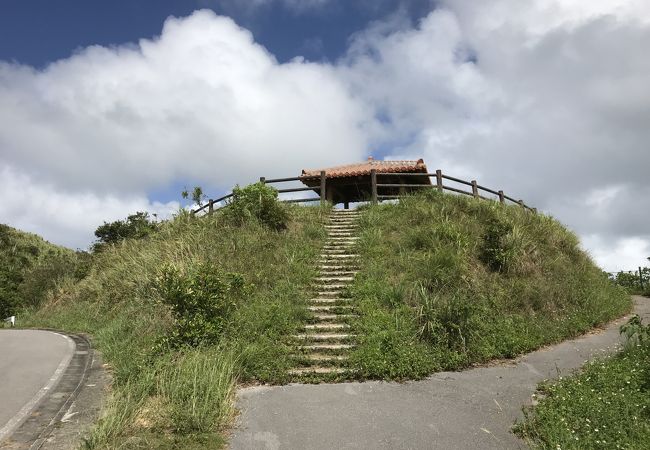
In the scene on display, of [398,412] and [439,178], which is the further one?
[439,178]

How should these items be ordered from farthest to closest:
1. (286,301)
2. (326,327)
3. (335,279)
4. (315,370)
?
1. (335,279)
2. (286,301)
3. (326,327)
4. (315,370)

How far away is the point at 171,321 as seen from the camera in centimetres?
947

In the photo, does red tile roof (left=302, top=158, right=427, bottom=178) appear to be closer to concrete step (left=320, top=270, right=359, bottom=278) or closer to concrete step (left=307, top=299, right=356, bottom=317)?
concrete step (left=320, top=270, right=359, bottom=278)

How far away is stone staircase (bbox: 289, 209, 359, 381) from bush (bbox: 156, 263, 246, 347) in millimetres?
Answer: 1619

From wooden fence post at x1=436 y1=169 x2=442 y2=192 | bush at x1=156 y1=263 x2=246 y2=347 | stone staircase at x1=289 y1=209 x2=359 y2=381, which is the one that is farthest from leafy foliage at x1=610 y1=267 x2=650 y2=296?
bush at x1=156 y1=263 x2=246 y2=347

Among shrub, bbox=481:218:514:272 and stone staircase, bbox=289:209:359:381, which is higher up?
shrub, bbox=481:218:514:272

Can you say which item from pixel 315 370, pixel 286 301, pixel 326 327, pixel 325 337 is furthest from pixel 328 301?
pixel 315 370

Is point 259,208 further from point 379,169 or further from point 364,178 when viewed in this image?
point 379,169

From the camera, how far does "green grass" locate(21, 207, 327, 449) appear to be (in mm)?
5426

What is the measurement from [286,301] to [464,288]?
4.25 metres

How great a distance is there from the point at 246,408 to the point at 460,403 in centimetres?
309

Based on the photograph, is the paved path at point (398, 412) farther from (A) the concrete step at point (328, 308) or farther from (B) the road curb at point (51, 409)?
(A) the concrete step at point (328, 308)

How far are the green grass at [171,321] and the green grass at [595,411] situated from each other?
151 inches

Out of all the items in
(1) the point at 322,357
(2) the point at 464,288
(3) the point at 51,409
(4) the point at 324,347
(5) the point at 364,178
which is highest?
(5) the point at 364,178
